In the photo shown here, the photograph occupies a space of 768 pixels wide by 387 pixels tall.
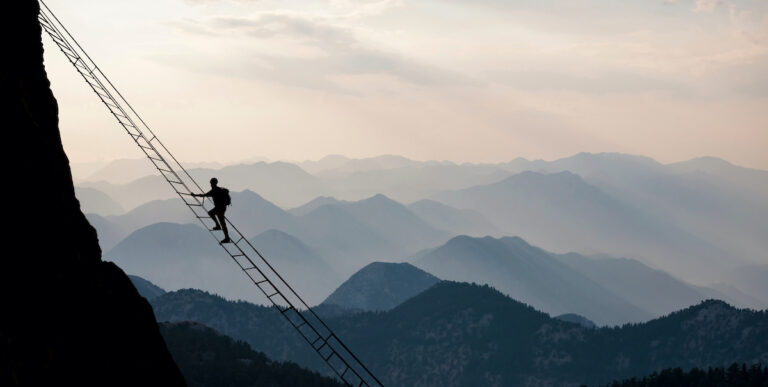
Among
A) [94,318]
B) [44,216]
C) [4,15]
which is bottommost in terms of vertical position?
[94,318]

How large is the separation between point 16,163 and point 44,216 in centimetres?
170

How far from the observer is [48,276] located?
2058 cm

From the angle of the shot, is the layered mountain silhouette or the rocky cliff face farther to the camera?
the layered mountain silhouette

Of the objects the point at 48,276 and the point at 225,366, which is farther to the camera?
the point at 225,366

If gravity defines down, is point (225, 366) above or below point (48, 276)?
below

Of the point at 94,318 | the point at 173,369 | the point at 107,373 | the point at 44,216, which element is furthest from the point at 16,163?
the point at 173,369

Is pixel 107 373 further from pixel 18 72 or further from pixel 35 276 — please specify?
pixel 18 72

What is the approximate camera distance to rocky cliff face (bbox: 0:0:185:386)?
18641mm

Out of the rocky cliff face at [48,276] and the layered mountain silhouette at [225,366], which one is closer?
the rocky cliff face at [48,276]

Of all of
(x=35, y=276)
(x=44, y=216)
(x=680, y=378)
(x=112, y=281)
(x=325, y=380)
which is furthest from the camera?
(x=325, y=380)

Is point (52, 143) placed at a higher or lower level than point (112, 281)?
higher

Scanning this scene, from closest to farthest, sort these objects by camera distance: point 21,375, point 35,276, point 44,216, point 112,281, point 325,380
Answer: point 21,375, point 35,276, point 44,216, point 112,281, point 325,380

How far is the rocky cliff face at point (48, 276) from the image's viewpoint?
18.6m

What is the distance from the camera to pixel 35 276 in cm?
1981
